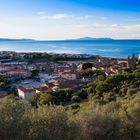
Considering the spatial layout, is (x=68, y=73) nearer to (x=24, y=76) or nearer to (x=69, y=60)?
(x=24, y=76)

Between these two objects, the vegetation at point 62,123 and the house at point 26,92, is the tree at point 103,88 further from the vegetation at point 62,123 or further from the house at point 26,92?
the vegetation at point 62,123

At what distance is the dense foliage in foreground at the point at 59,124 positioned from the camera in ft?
32.7

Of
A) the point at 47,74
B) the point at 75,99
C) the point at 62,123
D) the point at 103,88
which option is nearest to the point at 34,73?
the point at 47,74

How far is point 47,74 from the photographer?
57562mm

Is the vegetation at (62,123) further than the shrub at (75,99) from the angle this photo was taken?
No

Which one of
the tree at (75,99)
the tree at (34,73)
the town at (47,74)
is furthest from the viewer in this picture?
the tree at (34,73)

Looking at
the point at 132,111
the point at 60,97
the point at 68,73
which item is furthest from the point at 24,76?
the point at 132,111

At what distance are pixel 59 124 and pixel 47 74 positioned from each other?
1848 inches

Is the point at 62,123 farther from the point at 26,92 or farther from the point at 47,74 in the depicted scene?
the point at 47,74

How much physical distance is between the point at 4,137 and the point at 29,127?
3.09ft

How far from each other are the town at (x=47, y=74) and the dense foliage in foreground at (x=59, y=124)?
21523mm

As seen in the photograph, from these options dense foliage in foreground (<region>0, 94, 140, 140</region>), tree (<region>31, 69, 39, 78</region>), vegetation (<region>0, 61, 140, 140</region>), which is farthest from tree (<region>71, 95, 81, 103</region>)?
tree (<region>31, 69, 39, 78</region>)

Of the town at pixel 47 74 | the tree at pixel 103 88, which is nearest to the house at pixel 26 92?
the town at pixel 47 74

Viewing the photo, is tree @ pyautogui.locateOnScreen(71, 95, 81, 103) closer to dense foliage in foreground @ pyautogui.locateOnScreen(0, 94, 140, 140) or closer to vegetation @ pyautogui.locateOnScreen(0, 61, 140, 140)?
vegetation @ pyautogui.locateOnScreen(0, 61, 140, 140)
